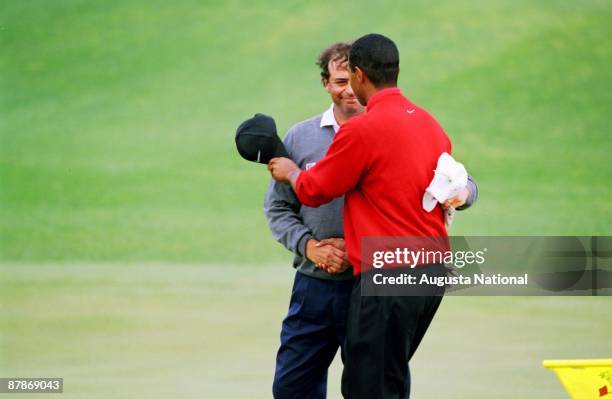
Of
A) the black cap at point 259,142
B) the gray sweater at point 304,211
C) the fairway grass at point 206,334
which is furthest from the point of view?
the fairway grass at point 206,334

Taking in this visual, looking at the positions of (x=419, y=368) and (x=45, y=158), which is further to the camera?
(x=45, y=158)

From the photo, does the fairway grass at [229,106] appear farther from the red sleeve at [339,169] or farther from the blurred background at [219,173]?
the red sleeve at [339,169]

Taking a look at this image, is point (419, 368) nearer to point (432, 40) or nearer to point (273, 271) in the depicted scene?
point (273, 271)

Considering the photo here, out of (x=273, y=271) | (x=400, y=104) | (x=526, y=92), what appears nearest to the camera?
(x=400, y=104)

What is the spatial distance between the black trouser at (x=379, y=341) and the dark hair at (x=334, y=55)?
29.5 inches

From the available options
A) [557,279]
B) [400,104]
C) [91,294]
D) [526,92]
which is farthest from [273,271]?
[400,104]

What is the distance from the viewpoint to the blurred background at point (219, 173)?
5.42m

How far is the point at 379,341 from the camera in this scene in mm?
3168

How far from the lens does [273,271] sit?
7.09m

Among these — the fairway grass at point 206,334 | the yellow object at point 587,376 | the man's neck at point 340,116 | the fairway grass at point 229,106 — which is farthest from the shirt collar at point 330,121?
the fairway grass at point 229,106

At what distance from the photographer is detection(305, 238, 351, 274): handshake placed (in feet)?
11.1

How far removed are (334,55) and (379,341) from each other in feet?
3.18

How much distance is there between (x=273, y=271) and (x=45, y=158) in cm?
230

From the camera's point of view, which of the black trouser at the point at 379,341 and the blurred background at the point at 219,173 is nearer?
the black trouser at the point at 379,341
